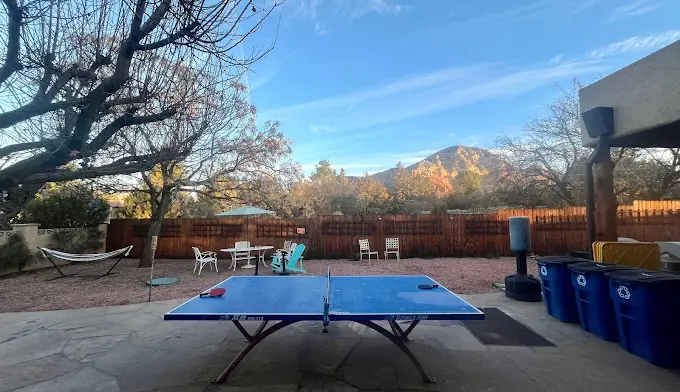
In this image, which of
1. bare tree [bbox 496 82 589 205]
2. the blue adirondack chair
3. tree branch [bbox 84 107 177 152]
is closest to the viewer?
tree branch [bbox 84 107 177 152]

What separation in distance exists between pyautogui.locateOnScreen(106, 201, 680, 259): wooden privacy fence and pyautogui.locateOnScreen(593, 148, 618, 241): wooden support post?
6.54m

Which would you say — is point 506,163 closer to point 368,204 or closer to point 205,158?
point 368,204

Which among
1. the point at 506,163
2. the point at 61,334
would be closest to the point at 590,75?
the point at 506,163

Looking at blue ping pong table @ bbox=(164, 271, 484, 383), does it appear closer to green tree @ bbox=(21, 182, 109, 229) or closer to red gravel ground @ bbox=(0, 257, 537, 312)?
red gravel ground @ bbox=(0, 257, 537, 312)

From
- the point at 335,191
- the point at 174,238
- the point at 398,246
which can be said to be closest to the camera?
the point at 398,246

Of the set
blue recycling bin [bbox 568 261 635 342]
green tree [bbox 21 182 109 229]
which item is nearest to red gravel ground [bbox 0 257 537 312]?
green tree [bbox 21 182 109 229]

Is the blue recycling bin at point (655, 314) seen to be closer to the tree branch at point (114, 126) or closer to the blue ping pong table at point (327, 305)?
the blue ping pong table at point (327, 305)

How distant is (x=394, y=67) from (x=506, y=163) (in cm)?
737

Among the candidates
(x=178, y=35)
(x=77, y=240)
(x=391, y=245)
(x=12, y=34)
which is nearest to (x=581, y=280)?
(x=178, y=35)

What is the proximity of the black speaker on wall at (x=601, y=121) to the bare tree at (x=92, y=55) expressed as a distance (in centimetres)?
519

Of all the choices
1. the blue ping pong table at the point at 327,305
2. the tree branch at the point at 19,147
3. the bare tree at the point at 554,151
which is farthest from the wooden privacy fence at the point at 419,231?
the tree branch at the point at 19,147

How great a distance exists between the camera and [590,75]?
12.7m

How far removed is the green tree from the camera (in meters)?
11.1

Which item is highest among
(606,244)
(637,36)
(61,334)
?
(637,36)
